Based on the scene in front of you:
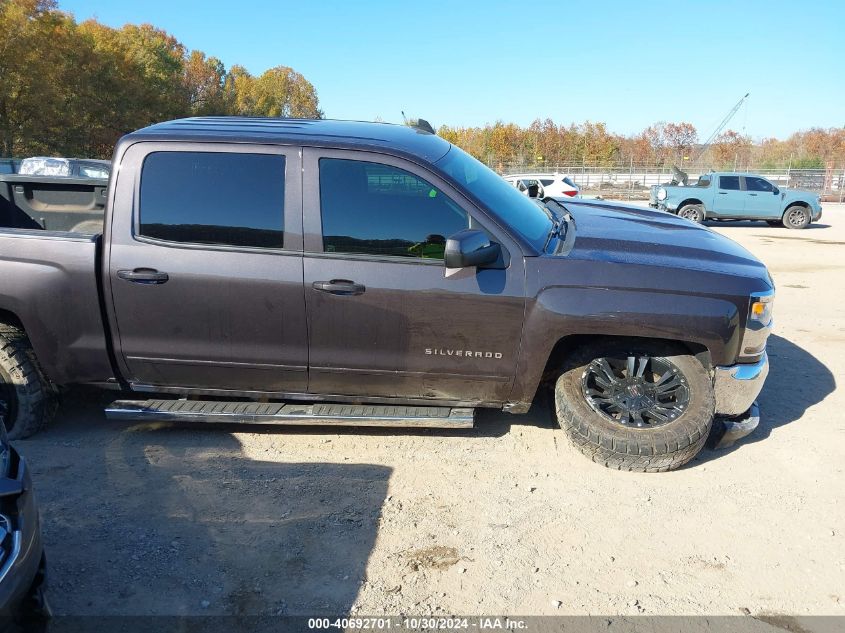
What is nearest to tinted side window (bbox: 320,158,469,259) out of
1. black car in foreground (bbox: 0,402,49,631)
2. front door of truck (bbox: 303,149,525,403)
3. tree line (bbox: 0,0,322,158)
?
front door of truck (bbox: 303,149,525,403)

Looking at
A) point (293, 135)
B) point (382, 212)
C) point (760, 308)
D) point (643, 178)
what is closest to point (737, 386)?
point (760, 308)

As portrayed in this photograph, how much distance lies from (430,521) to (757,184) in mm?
18280

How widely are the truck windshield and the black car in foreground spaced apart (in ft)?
8.25

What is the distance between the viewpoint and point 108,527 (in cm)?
306

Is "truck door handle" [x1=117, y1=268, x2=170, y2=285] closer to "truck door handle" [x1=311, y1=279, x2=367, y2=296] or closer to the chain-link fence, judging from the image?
"truck door handle" [x1=311, y1=279, x2=367, y2=296]

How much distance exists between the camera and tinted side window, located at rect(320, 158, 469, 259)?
11.3 feet

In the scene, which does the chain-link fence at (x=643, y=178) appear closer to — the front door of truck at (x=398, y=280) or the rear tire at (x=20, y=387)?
the front door of truck at (x=398, y=280)

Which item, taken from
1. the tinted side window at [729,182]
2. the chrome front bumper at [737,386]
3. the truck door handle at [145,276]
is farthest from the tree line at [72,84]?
the chrome front bumper at [737,386]

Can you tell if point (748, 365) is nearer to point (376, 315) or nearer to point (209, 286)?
point (376, 315)

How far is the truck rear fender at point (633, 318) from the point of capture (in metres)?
3.29

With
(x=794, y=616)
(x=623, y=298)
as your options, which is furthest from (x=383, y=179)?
(x=794, y=616)

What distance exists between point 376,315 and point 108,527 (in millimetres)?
1747

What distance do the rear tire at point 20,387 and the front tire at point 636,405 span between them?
3256mm

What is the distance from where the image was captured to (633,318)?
130 inches
